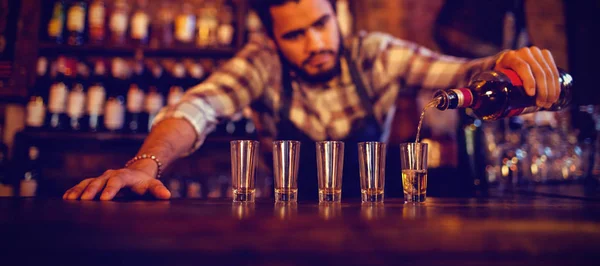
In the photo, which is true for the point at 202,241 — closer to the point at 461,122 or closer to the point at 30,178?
the point at 461,122

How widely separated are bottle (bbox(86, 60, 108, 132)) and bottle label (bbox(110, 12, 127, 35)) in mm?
223

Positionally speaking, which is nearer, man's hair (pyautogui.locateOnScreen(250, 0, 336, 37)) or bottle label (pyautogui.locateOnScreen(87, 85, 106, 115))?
man's hair (pyautogui.locateOnScreen(250, 0, 336, 37))

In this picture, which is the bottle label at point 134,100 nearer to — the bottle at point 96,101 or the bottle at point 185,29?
the bottle at point 96,101

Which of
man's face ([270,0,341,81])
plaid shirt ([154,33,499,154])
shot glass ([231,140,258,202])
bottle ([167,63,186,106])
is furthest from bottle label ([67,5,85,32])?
shot glass ([231,140,258,202])

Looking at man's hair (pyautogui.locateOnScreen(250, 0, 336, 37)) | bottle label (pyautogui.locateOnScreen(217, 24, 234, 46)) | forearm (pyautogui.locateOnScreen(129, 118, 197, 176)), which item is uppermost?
bottle label (pyautogui.locateOnScreen(217, 24, 234, 46))

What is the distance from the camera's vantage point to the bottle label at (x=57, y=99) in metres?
2.46

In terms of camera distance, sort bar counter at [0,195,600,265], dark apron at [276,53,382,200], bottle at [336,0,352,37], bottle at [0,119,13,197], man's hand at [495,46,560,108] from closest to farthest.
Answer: bar counter at [0,195,600,265], man's hand at [495,46,560,108], dark apron at [276,53,382,200], bottle at [0,119,13,197], bottle at [336,0,352,37]

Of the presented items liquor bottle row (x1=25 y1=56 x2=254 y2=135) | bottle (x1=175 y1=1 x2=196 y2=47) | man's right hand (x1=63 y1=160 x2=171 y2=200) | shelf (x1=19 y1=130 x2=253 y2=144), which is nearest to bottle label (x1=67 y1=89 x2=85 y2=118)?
liquor bottle row (x1=25 y1=56 x2=254 y2=135)

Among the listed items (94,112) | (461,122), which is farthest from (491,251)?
(94,112)

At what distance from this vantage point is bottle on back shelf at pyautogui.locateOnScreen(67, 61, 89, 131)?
97.4 inches

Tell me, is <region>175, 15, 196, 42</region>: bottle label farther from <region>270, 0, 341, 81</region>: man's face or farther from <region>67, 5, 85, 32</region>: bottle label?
→ <region>270, 0, 341, 81</region>: man's face

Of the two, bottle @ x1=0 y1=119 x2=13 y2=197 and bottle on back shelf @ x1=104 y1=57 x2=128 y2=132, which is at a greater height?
bottle on back shelf @ x1=104 y1=57 x2=128 y2=132

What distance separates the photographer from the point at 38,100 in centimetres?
253

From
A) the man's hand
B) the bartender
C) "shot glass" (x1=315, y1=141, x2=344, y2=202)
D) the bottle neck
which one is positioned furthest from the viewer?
the bartender
